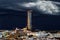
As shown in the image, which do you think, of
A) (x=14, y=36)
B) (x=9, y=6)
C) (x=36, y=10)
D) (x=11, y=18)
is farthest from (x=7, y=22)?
(x=14, y=36)

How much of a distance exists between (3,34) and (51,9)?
1.70m

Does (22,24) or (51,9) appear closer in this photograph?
(22,24)

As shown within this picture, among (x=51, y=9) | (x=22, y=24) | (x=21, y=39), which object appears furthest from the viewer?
(x=51, y=9)

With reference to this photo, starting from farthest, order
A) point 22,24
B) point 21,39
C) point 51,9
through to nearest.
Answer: point 51,9, point 22,24, point 21,39

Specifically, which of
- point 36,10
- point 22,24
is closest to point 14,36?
point 22,24

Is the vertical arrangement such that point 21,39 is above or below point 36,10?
below

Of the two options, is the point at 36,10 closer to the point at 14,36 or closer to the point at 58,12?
the point at 58,12

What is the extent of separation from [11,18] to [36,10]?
637 mm

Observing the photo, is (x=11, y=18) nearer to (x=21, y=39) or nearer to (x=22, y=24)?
(x=22, y=24)

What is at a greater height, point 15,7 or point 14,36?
point 15,7

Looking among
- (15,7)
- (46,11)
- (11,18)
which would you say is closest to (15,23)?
(11,18)

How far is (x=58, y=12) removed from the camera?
4637mm

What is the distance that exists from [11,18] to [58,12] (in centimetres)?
114

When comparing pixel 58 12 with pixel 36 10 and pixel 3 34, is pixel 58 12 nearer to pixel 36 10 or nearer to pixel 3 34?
pixel 36 10
